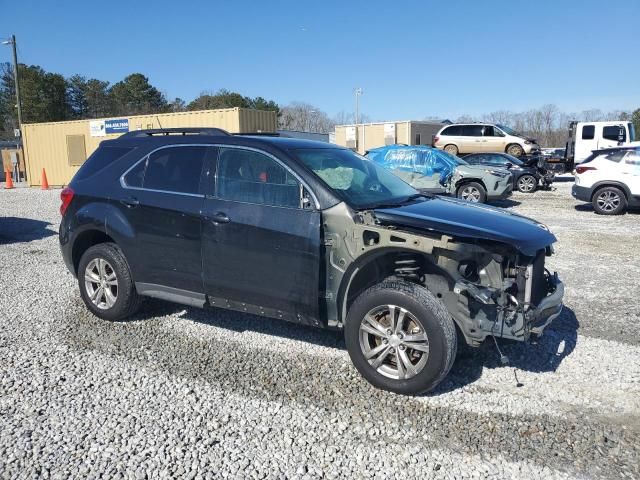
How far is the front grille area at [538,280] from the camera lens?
3.71 metres

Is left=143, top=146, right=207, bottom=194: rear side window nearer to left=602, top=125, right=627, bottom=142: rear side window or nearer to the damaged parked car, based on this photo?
the damaged parked car

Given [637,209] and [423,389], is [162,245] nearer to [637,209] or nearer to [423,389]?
[423,389]

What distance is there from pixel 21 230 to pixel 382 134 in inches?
966

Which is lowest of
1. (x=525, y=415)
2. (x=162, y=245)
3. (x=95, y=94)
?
(x=525, y=415)

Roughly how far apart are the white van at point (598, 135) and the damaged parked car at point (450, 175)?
8.79 meters

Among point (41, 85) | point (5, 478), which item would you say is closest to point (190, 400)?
point (5, 478)

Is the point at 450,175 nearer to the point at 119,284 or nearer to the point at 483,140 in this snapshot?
the point at 483,140

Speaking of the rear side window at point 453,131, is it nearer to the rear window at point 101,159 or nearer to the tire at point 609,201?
the tire at point 609,201

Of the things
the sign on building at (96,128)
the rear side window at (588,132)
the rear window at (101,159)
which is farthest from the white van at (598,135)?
the sign on building at (96,128)

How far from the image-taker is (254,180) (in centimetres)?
423

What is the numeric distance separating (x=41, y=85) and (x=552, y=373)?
191 feet

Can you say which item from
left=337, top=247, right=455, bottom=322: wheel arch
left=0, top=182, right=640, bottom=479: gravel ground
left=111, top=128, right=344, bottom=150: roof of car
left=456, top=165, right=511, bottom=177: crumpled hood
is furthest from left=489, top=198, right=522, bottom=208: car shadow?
left=337, top=247, right=455, bottom=322: wheel arch

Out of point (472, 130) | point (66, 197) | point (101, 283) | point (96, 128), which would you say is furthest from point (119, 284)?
point (472, 130)

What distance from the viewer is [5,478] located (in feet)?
9.00
